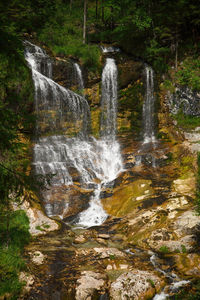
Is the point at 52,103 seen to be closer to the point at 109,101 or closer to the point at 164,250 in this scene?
the point at 109,101

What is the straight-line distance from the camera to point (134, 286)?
19.4 ft

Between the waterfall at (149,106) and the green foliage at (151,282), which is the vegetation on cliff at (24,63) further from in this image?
the green foliage at (151,282)

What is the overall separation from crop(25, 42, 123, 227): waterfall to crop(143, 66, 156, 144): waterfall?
103 inches

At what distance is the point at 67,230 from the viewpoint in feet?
33.1

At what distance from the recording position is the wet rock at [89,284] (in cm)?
569

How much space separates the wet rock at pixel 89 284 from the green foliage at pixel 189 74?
15752 mm

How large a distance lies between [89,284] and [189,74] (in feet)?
58.4

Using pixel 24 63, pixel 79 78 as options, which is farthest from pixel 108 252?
pixel 79 78

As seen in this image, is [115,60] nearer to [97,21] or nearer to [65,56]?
[65,56]

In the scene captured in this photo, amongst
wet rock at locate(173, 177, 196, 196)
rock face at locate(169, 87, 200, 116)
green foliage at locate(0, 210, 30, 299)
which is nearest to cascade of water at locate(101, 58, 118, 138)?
rock face at locate(169, 87, 200, 116)

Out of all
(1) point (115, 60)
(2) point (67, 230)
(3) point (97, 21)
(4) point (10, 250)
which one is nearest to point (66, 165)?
(2) point (67, 230)

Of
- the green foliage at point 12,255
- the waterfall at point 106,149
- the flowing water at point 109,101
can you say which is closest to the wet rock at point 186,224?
the waterfall at point 106,149

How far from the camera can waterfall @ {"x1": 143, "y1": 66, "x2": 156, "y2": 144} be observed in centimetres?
1907

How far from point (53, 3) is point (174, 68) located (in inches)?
744
